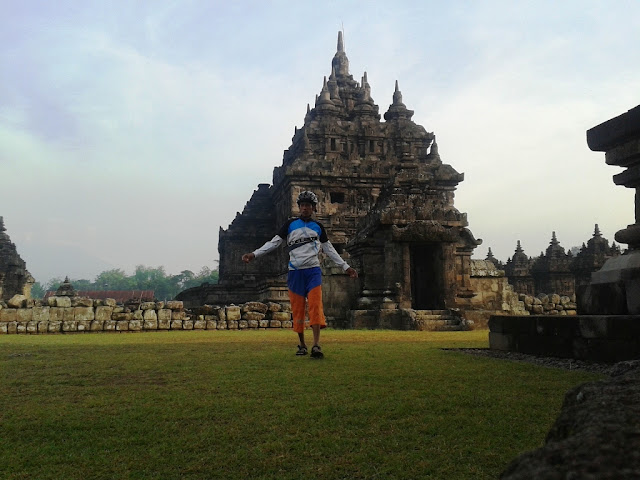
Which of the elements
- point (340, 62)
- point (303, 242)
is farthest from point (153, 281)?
point (303, 242)

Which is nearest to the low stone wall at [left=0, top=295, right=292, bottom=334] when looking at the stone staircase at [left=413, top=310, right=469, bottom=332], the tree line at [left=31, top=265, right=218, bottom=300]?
the stone staircase at [left=413, top=310, right=469, bottom=332]

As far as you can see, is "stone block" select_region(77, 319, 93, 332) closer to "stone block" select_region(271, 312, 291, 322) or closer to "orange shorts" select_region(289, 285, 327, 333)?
"stone block" select_region(271, 312, 291, 322)

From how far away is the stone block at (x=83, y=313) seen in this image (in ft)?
48.1

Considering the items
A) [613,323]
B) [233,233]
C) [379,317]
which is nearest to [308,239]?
[613,323]

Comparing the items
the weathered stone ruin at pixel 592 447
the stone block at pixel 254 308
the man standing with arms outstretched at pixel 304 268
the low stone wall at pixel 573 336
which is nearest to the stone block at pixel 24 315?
the stone block at pixel 254 308

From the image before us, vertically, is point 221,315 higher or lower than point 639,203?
lower

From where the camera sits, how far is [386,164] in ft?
106

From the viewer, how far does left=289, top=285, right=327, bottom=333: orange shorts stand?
6.24 meters

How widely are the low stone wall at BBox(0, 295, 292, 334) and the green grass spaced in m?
9.68

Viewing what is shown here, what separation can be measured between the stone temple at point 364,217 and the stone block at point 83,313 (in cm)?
649

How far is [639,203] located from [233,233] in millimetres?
31250

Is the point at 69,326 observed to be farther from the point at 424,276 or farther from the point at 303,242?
the point at 303,242

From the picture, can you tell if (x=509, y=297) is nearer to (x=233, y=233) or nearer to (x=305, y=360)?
(x=305, y=360)

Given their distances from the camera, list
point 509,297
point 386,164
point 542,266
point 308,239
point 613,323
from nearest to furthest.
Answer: point 613,323 < point 308,239 < point 509,297 < point 542,266 < point 386,164
